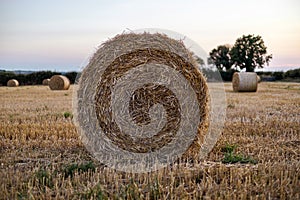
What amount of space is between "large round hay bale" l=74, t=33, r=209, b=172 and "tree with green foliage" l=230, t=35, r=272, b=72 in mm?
57443

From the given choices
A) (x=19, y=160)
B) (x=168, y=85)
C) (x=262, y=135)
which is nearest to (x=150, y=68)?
(x=168, y=85)

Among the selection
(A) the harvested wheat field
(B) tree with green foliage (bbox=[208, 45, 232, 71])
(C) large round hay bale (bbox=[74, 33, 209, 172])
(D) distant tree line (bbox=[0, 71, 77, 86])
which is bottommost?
(A) the harvested wheat field

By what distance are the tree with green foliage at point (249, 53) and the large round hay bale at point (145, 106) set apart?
57443 mm

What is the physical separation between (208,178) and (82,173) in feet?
4.72

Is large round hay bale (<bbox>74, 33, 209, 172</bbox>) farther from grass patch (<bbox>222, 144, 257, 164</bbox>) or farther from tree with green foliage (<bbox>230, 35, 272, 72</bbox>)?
tree with green foliage (<bbox>230, 35, 272, 72</bbox>)

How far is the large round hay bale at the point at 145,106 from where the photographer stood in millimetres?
5121

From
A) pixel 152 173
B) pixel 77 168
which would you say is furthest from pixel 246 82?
pixel 77 168

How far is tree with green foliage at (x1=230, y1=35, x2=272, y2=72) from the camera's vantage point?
201 ft

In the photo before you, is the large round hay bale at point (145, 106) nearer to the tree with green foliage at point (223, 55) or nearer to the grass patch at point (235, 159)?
the grass patch at point (235, 159)

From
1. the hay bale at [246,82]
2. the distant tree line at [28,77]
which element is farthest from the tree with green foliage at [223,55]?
the hay bale at [246,82]

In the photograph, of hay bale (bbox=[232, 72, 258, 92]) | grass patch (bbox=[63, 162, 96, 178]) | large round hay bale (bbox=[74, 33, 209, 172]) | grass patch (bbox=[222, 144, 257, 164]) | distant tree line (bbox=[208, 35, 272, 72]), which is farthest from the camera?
distant tree line (bbox=[208, 35, 272, 72])

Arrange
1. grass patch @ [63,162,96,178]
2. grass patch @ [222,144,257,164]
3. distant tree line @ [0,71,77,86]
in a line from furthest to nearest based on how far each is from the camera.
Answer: distant tree line @ [0,71,77,86] < grass patch @ [222,144,257,164] < grass patch @ [63,162,96,178]

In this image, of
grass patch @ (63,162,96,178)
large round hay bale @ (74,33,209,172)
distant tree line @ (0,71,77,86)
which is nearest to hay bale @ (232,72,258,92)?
large round hay bale @ (74,33,209,172)

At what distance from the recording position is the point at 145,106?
17.1 ft
